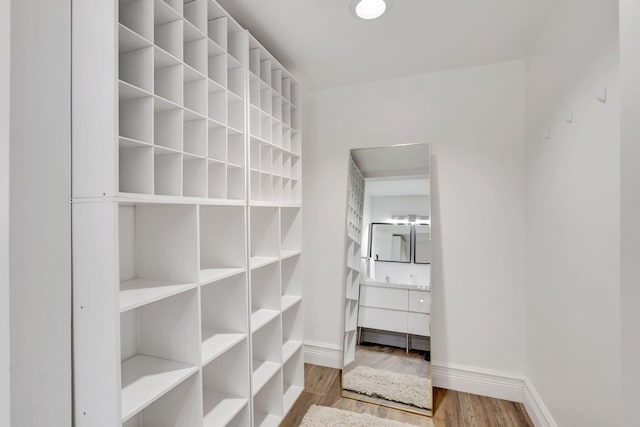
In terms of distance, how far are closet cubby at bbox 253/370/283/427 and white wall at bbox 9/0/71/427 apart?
1120mm

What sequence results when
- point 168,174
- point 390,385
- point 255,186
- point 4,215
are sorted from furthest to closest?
point 390,385
point 255,186
point 168,174
point 4,215

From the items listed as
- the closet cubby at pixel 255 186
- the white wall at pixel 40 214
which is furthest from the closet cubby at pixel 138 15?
the closet cubby at pixel 255 186

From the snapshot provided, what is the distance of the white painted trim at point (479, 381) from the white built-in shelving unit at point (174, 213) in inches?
43.9

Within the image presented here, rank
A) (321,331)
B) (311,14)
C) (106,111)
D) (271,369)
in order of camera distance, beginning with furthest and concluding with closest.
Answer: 1. (321,331)
2. (271,369)
3. (311,14)
4. (106,111)

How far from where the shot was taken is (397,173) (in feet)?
7.77

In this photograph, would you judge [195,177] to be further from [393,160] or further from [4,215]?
[393,160]

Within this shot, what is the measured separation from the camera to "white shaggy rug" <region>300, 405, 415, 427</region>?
6.16 feet

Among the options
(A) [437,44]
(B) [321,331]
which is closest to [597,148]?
(A) [437,44]

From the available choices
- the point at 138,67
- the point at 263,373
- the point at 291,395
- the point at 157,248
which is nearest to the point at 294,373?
the point at 291,395

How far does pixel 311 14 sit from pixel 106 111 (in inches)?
47.2

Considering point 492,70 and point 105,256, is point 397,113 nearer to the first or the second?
point 492,70

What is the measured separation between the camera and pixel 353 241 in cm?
248

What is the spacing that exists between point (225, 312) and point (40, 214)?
94 centimetres

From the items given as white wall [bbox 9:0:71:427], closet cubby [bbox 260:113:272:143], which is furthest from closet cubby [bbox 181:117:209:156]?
closet cubby [bbox 260:113:272:143]
